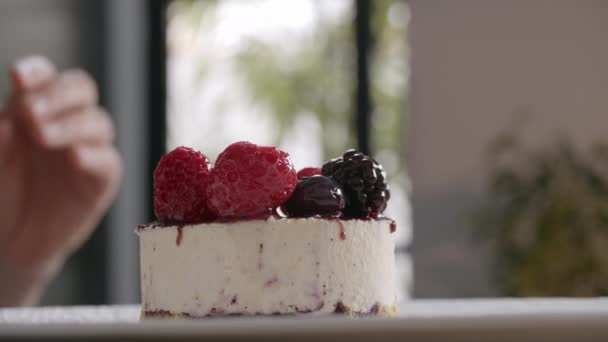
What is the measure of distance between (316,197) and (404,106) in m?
2.91

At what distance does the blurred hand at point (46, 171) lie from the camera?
81.0 inches

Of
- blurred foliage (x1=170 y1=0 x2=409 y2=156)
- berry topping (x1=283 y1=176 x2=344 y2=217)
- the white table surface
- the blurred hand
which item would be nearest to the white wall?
blurred foliage (x1=170 y1=0 x2=409 y2=156)

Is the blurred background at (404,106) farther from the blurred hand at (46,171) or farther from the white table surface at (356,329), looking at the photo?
the white table surface at (356,329)

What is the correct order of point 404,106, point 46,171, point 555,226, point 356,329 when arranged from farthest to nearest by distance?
point 404,106, point 555,226, point 46,171, point 356,329

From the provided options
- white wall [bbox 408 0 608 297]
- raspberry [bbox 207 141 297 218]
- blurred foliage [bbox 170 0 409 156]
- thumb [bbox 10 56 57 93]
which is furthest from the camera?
blurred foliage [bbox 170 0 409 156]

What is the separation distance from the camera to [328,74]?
443 centimetres

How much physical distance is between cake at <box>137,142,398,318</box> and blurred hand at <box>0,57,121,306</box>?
857 millimetres

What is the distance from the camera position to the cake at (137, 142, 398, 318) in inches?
46.6

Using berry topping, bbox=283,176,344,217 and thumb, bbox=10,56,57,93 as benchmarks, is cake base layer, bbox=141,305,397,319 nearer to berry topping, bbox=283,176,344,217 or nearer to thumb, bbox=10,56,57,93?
berry topping, bbox=283,176,344,217

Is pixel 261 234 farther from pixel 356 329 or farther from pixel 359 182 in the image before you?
pixel 356 329

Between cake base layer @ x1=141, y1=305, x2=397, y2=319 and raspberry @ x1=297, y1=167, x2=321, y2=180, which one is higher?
raspberry @ x1=297, y1=167, x2=321, y2=180

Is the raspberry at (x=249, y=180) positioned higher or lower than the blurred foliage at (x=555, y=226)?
higher

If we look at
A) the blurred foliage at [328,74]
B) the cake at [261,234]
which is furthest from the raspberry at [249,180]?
the blurred foliage at [328,74]

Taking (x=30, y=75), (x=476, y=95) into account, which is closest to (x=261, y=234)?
(x=30, y=75)
